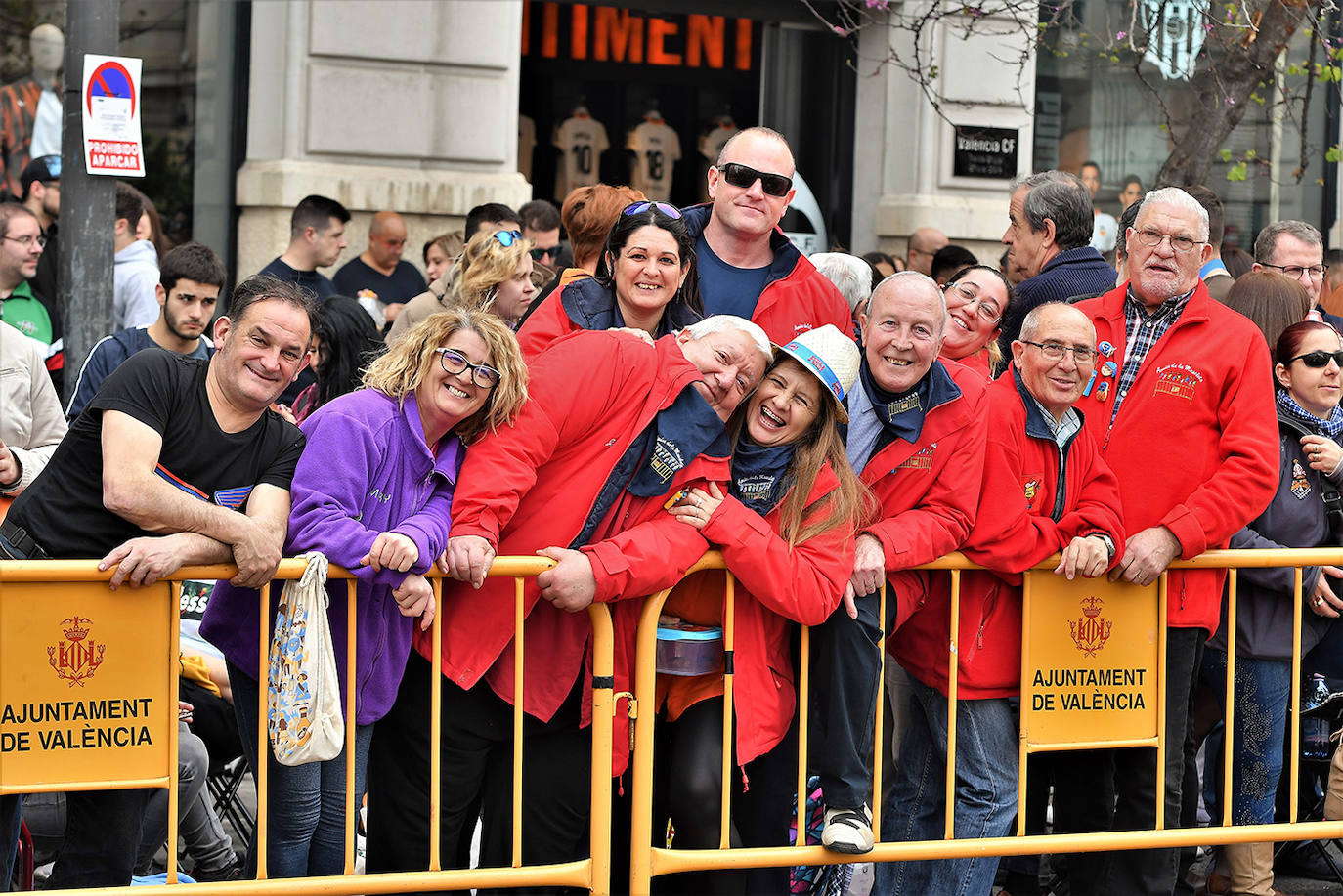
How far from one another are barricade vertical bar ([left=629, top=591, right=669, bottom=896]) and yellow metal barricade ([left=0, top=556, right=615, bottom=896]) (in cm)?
32

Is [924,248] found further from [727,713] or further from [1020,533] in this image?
[727,713]

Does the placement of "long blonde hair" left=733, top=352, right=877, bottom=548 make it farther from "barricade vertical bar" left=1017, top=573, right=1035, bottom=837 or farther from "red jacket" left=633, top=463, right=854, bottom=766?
"barricade vertical bar" left=1017, top=573, right=1035, bottom=837

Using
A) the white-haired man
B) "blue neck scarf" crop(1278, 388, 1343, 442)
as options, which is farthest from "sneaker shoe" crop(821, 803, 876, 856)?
"blue neck scarf" crop(1278, 388, 1343, 442)

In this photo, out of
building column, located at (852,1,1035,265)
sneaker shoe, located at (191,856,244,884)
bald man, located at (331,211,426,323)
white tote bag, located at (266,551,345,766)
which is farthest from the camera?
building column, located at (852,1,1035,265)

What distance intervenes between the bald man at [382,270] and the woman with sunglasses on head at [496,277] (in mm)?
3232

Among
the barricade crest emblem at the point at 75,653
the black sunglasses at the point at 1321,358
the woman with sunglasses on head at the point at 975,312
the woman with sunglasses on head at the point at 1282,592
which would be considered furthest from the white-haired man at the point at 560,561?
the black sunglasses at the point at 1321,358

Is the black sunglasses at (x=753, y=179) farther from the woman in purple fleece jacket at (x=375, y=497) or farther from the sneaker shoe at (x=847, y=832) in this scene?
the sneaker shoe at (x=847, y=832)

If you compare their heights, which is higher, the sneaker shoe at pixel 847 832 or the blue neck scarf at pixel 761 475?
the blue neck scarf at pixel 761 475

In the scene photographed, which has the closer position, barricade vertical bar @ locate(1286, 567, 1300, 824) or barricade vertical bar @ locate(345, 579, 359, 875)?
barricade vertical bar @ locate(345, 579, 359, 875)

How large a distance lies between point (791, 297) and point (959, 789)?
1621 mm

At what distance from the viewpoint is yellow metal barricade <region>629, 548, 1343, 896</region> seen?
4.46 metres

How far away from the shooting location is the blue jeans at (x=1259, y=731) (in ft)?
18.3

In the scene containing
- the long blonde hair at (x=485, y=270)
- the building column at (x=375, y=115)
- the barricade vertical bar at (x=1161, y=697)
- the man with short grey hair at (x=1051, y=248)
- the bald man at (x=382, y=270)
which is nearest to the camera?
the barricade vertical bar at (x=1161, y=697)

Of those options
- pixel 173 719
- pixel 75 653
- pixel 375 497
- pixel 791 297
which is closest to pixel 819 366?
pixel 791 297
